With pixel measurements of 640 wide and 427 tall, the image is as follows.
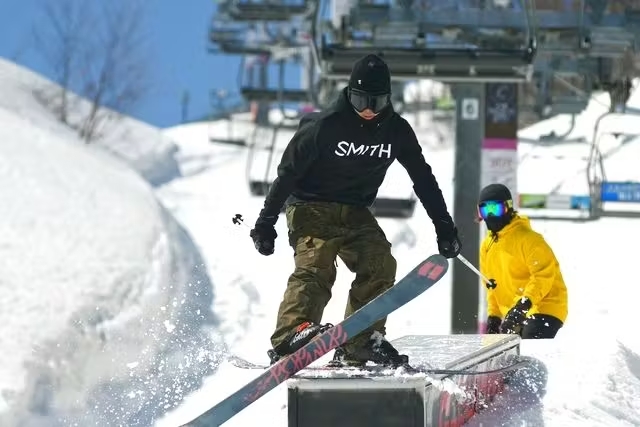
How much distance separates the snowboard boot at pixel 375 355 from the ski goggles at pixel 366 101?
1.06 m

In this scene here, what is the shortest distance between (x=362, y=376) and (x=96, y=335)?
Result: 5188 mm

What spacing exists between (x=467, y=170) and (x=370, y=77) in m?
7.05

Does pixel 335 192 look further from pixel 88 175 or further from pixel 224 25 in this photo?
pixel 224 25

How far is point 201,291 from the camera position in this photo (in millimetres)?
13383

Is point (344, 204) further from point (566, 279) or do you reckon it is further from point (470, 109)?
point (566, 279)

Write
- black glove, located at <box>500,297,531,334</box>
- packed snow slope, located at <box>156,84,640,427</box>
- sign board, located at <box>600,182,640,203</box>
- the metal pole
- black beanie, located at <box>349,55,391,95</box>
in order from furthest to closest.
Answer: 1. sign board, located at <box>600,182,640,203</box>
2. the metal pole
3. black glove, located at <box>500,297,531,334</box>
4. packed snow slope, located at <box>156,84,640,427</box>
5. black beanie, located at <box>349,55,391,95</box>

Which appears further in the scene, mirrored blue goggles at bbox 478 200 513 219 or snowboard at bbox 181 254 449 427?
mirrored blue goggles at bbox 478 200 513 219

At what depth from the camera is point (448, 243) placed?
5754 millimetres

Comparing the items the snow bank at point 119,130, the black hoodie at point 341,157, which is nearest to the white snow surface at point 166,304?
the black hoodie at point 341,157

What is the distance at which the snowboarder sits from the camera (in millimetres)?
5398

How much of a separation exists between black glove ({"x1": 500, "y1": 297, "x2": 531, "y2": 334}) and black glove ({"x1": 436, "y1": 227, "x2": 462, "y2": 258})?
1853 mm

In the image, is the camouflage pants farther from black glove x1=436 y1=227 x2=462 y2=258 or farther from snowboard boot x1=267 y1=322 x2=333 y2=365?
black glove x1=436 y1=227 x2=462 y2=258

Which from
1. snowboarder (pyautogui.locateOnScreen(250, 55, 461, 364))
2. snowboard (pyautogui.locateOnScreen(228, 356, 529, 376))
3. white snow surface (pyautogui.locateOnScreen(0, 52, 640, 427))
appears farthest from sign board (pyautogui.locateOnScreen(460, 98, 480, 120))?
snowboard (pyautogui.locateOnScreen(228, 356, 529, 376))

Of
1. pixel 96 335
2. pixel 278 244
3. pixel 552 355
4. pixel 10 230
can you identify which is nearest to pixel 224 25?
pixel 278 244
